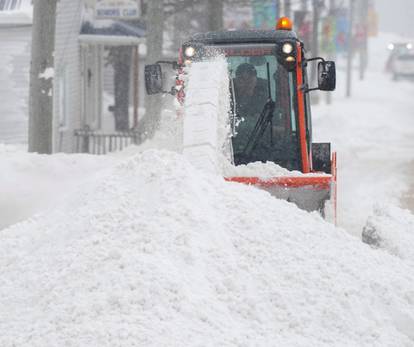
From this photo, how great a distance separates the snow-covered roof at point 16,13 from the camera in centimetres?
1991

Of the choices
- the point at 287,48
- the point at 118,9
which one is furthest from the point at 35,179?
the point at 118,9

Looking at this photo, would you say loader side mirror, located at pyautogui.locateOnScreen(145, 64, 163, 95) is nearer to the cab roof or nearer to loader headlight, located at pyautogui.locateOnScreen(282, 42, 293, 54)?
the cab roof

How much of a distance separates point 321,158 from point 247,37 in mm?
1737

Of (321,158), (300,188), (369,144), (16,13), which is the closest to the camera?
(300,188)

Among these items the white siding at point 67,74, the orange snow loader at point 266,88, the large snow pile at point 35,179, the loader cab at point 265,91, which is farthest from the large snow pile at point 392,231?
the white siding at point 67,74

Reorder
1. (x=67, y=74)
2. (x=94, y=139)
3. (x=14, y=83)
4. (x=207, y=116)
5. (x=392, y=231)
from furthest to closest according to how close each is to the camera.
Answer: (x=94, y=139)
(x=67, y=74)
(x=14, y=83)
(x=392, y=231)
(x=207, y=116)

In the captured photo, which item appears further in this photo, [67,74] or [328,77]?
[67,74]

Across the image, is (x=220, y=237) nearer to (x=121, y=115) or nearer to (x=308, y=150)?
(x=308, y=150)

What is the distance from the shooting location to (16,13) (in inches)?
784

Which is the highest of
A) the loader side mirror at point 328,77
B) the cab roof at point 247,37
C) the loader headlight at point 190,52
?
the cab roof at point 247,37

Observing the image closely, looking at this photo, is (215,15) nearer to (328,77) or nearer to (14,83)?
(14,83)

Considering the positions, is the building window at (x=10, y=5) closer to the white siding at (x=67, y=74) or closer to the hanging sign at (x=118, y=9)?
the white siding at (x=67, y=74)

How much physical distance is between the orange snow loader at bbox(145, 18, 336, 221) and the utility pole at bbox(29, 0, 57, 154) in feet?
20.7

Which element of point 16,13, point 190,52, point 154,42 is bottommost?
point 190,52
